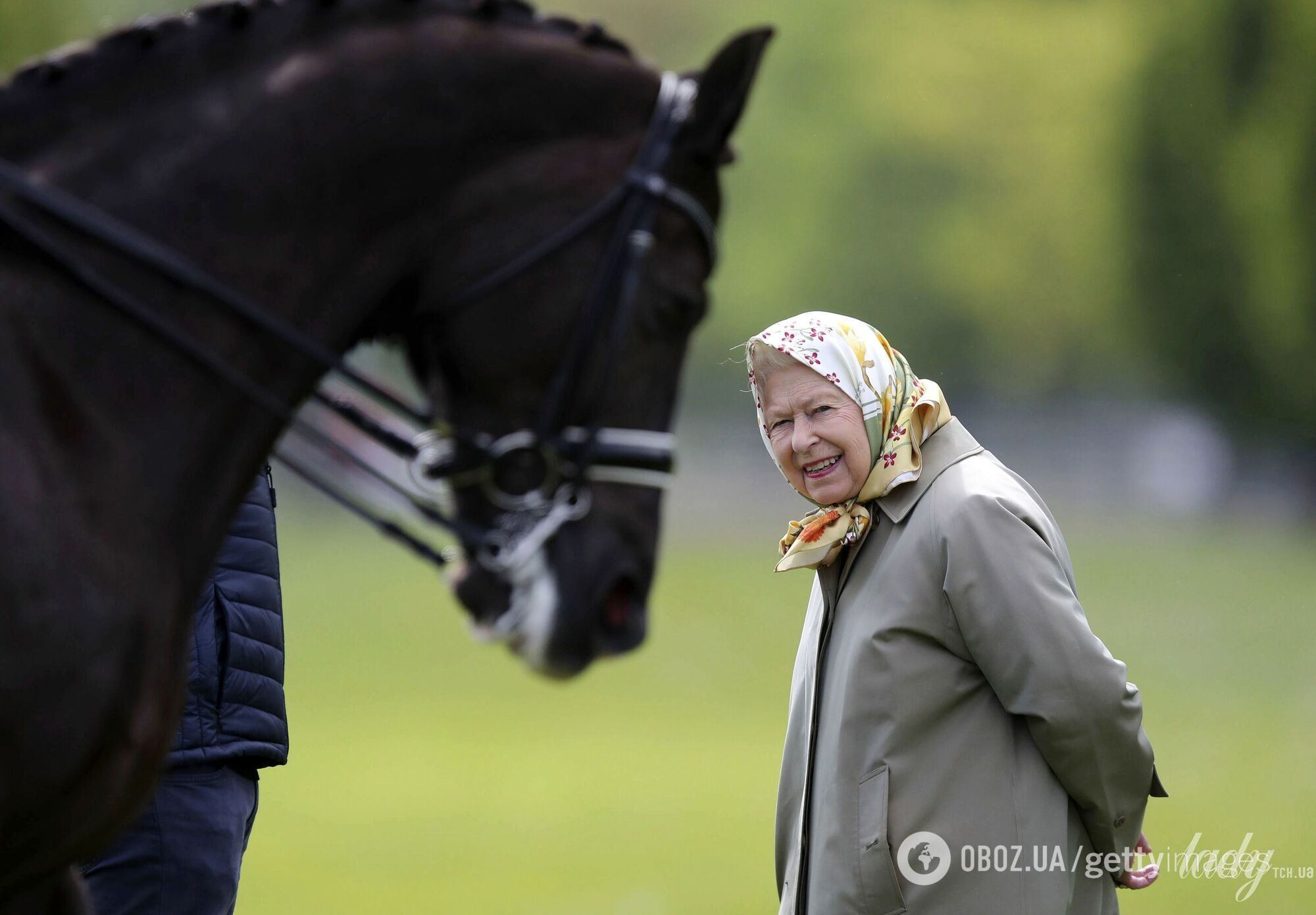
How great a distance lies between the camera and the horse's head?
8.35 ft

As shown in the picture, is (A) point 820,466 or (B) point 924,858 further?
(A) point 820,466

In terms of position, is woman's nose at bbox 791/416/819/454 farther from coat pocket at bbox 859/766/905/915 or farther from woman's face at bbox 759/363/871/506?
coat pocket at bbox 859/766/905/915

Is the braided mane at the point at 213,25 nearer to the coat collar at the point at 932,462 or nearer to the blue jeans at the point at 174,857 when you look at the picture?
the coat collar at the point at 932,462

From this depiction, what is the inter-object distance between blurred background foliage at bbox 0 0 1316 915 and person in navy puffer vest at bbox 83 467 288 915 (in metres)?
1.09

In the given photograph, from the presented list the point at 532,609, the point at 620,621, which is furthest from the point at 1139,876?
the point at 532,609

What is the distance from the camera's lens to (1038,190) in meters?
34.7

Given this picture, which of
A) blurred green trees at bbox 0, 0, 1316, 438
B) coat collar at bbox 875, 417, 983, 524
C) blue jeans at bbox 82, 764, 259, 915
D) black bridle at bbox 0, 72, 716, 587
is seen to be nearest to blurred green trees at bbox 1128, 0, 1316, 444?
blurred green trees at bbox 0, 0, 1316, 438

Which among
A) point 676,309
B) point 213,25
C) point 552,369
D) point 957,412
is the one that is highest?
point 957,412

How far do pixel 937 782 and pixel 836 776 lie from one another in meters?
0.18

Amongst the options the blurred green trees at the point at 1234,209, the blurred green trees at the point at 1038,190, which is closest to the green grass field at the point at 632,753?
the blurred green trees at the point at 1234,209

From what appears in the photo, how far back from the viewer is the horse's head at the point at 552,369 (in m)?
2.54

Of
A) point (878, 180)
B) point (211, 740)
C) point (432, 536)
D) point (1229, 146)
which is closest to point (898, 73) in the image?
point (878, 180)

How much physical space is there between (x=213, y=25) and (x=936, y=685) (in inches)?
63.4

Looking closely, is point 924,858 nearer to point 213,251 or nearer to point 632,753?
point 213,251
